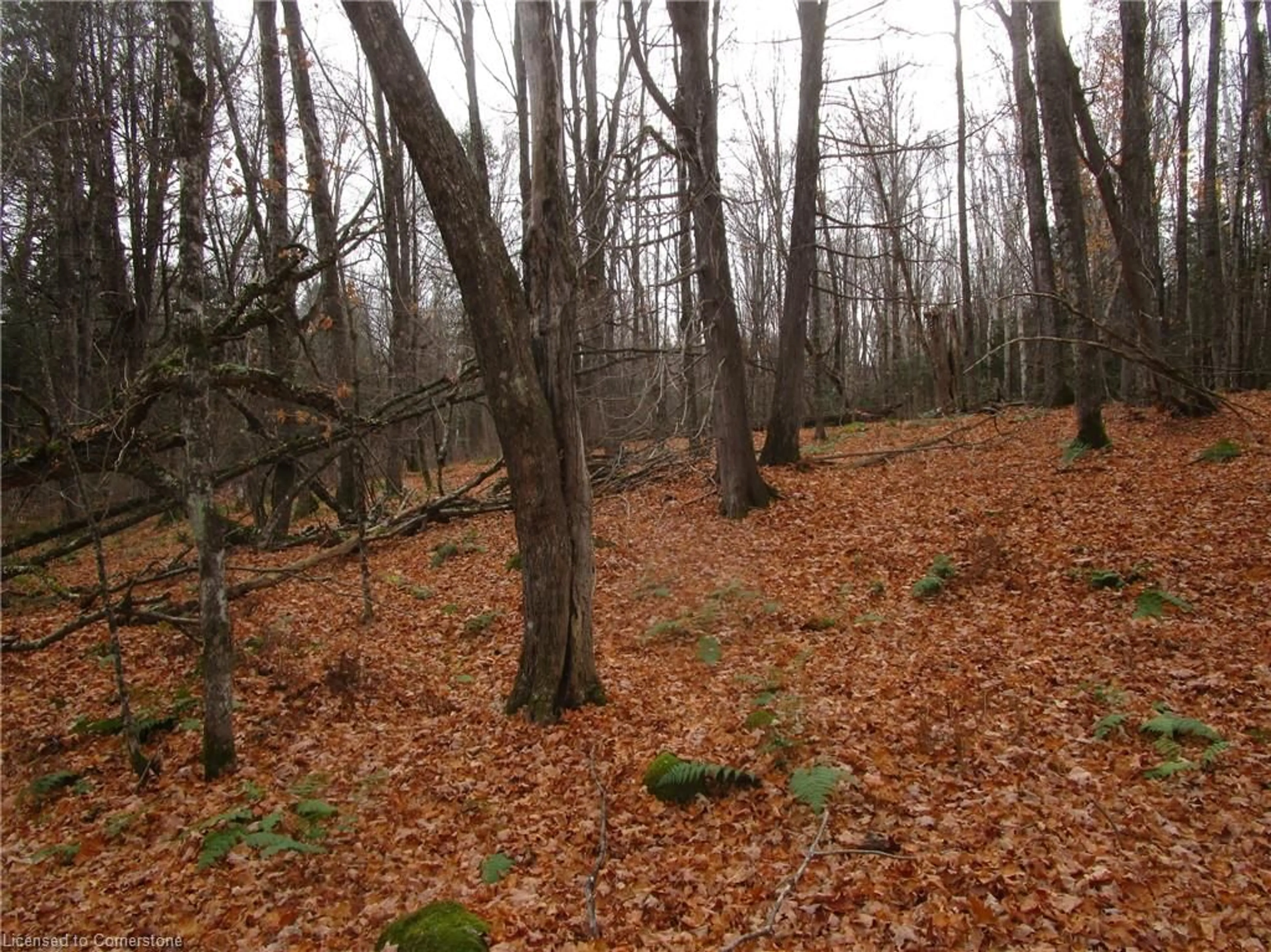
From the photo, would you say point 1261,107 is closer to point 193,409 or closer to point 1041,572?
point 1041,572

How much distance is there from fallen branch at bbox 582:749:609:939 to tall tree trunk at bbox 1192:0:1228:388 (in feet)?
50.6

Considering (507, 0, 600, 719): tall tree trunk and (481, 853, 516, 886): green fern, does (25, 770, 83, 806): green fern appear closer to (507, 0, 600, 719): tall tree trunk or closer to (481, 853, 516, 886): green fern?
(507, 0, 600, 719): tall tree trunk

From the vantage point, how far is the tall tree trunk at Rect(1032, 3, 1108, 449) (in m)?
10.7

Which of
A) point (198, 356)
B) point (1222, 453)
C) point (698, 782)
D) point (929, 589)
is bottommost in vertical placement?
point (698, 782)

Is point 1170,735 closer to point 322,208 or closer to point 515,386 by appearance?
point 515,386

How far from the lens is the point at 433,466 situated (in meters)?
26.4

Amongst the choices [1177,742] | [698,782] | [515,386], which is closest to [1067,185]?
[1177,742]

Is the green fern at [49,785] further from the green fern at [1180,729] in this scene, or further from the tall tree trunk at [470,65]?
the tall tree trunk at [470,65]

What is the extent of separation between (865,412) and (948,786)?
20.1 meters

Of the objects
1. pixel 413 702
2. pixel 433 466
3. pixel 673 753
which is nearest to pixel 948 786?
pixel 673 753

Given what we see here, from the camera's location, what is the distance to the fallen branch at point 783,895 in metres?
3.62

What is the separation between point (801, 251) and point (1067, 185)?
3.94 m

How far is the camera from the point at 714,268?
422 inches

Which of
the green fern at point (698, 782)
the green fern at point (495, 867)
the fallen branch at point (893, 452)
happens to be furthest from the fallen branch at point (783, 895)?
the fallen branch at point (893, 452)
